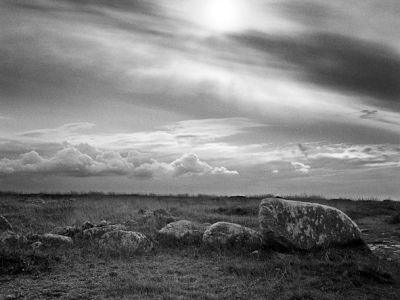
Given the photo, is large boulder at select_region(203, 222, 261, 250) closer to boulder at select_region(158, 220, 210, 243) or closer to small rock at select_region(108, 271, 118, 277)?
boulder at select_region(158, 220, 210, 243)

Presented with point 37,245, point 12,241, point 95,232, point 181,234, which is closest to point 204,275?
point 181,234

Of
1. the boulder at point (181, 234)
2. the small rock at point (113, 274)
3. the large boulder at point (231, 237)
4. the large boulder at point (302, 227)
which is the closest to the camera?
the small rock at point (113, 274)

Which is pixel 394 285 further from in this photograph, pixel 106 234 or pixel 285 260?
pixel 106 234

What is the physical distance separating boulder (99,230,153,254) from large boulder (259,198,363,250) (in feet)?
13.3

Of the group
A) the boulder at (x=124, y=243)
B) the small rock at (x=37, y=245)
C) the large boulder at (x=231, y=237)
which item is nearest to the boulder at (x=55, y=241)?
the small rock at (x=37, y=245)

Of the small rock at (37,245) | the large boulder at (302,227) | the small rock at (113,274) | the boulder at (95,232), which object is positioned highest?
the large boulder at (302,227)

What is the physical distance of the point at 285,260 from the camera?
11.9 m

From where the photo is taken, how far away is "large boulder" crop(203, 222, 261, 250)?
1368cm

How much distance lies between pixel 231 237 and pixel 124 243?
3718 millimetres

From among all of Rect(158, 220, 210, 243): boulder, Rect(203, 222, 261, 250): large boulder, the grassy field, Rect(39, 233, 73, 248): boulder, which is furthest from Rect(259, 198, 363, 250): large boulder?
Rect(39, 233, 73, 248): boulder

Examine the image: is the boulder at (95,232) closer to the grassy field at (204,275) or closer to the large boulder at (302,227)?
the grassy field at (204,275)

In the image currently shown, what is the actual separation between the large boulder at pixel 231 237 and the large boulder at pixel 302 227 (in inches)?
23.8

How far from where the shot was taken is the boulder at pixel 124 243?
13008 millimetres

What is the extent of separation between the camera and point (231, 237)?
13.9 m
